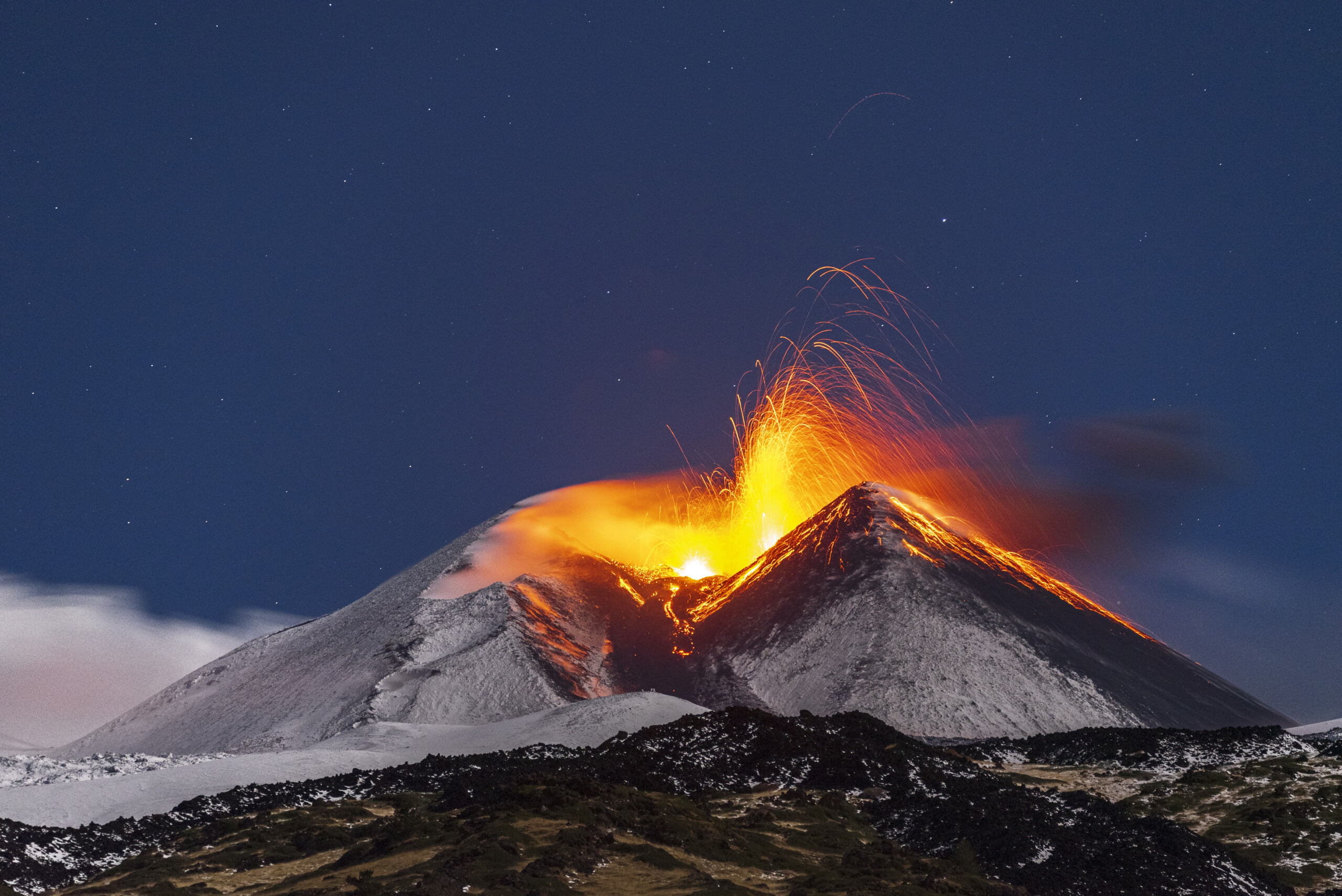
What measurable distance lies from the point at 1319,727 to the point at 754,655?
5071 cm

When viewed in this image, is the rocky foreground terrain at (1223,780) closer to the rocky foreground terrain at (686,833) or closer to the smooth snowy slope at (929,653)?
the rocky foreground terrain at (686,833)

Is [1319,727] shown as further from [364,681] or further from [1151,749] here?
[364,681]

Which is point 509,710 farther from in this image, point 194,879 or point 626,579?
point 194,879

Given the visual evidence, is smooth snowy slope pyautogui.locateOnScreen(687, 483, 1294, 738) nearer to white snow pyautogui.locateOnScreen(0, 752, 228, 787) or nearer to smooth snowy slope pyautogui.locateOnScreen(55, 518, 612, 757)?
smooth snowy slope pyautogui.locateOnScreen(55, 518, 612, 757)

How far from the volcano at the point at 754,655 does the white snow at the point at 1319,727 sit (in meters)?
7.42

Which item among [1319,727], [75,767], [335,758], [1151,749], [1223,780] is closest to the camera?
[1223,780]

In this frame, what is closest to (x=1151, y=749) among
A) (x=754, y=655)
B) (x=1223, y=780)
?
(x=1223, y=780)

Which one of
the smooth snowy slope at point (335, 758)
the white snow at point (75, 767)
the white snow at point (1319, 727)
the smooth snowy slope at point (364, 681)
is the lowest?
the white snow at point (1319, 727)

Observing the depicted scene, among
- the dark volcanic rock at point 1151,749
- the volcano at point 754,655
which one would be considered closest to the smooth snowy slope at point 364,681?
the volcano at point 754,655

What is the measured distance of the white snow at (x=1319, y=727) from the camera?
292 ft

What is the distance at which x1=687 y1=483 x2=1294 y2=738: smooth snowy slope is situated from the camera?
308 ft

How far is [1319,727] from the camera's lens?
92.4m

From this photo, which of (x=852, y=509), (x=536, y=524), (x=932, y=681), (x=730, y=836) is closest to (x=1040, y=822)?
(x=730, y=836)

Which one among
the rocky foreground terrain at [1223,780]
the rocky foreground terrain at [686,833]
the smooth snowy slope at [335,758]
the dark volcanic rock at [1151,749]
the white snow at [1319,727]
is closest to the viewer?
the rocky foreground terrain at [686,833]
